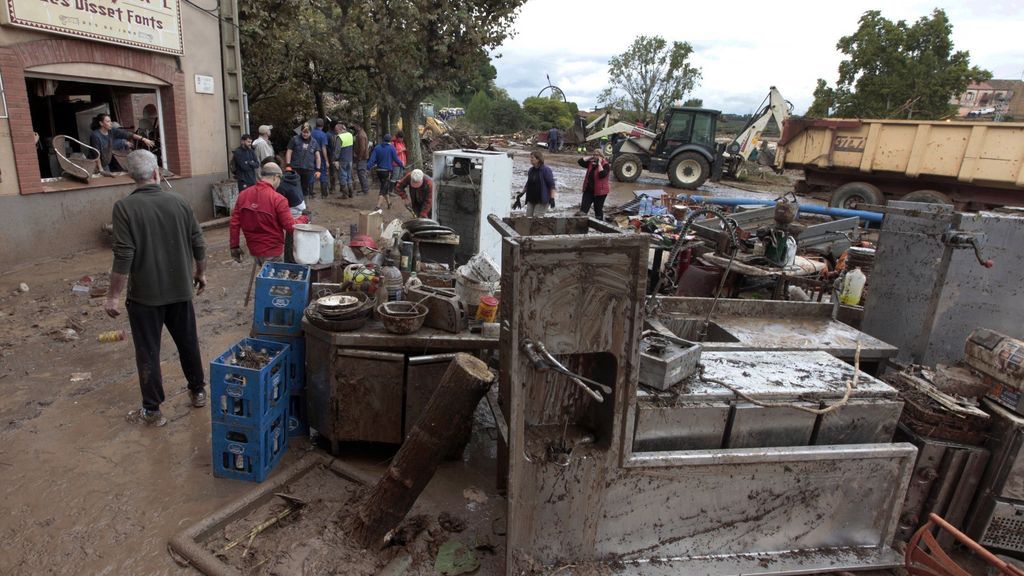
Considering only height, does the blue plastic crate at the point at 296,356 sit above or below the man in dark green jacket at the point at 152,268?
below

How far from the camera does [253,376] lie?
3.13 meters

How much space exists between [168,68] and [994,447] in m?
10.4

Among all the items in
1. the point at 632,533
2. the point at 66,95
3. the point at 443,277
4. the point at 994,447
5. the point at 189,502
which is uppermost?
the point at 66,95

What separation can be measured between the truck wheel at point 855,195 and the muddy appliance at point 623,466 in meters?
11.6

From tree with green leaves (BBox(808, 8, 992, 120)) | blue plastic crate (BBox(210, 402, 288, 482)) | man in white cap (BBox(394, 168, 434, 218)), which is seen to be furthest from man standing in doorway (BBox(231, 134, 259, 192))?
tree with green leaves (BBox(808, 8, 992, 120))

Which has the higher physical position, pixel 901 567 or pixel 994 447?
pixel 994 447

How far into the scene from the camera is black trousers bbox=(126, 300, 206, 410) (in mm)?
3742

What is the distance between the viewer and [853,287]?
5.39 meters

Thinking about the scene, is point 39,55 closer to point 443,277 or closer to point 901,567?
point 443,277

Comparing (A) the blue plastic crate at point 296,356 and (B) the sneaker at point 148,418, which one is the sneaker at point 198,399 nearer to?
(B) the sneaker at point 148,418

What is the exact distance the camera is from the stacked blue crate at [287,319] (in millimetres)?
3736

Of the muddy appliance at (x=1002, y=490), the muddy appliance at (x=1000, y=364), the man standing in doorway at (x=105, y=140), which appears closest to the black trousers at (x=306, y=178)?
the man standing in doorway at (x=105, y=140)

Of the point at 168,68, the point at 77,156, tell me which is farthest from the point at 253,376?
the point at 168,68

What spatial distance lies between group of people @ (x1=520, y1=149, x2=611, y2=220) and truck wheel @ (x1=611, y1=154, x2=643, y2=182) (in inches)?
315
